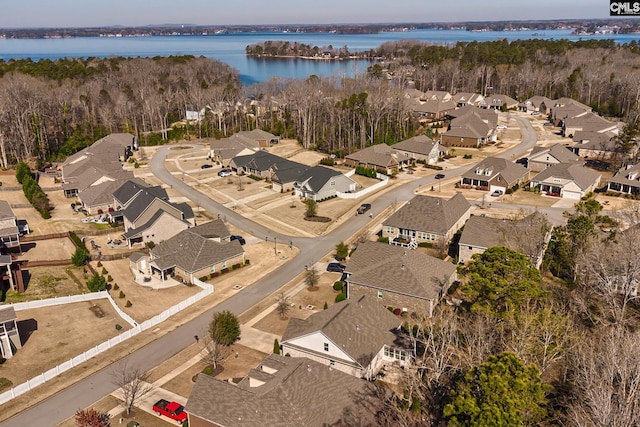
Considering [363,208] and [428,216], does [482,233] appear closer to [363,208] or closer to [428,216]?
[428,216]

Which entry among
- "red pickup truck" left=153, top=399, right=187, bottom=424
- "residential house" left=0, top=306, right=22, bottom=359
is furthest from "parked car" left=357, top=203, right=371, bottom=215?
"residential house" left=0, top=306, right=22, bottom=359

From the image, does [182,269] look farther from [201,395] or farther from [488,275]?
[488,275]

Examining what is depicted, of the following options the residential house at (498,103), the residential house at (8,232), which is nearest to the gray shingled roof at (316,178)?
the residential house at (8,232)

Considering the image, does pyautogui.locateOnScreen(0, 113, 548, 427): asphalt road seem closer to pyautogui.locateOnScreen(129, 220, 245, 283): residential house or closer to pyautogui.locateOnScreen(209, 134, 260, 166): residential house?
pyautogui.locateOnScreen(129, 220, 245, 283): residential house

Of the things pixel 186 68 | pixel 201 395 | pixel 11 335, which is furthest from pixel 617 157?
pixel 186 68

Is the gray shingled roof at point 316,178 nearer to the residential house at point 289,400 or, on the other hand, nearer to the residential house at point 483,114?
the residential house at point 289,400

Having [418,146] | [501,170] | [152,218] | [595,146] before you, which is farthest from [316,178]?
[595,146]
